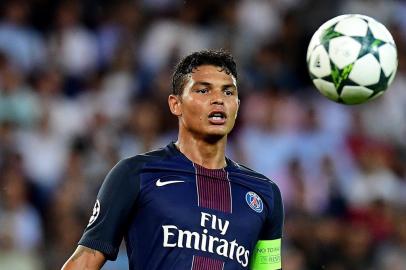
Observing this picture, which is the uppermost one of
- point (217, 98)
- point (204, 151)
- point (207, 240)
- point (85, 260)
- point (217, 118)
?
point (217, 98)

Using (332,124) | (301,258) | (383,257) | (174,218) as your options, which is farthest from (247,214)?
(332,124)

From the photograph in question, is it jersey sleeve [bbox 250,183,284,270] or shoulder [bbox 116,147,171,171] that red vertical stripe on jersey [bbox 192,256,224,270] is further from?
shoulder [bbox 116,147,171,171]

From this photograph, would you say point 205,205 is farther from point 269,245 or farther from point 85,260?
point 85,260

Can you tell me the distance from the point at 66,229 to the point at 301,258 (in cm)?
224

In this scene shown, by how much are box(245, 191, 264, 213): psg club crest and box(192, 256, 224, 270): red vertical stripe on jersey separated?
40 centimetres

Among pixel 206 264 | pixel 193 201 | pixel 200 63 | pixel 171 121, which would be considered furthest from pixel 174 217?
pixel 171 121

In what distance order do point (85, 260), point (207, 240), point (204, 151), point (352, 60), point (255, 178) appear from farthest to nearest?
point (352, 60) → point (255, 178) → point (204, 151) → point (207, 240) → point (85, 260)

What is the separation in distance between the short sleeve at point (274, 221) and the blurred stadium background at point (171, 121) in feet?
12.4

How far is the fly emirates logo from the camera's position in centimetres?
488

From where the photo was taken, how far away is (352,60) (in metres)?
5.94

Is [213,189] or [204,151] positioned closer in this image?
[213,189]

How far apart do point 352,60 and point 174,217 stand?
1721mm

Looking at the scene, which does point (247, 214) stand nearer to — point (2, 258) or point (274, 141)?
point (2, 258)

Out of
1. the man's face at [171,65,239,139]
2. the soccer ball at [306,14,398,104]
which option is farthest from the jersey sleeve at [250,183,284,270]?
the soccer ball at [306,14,398,104]
